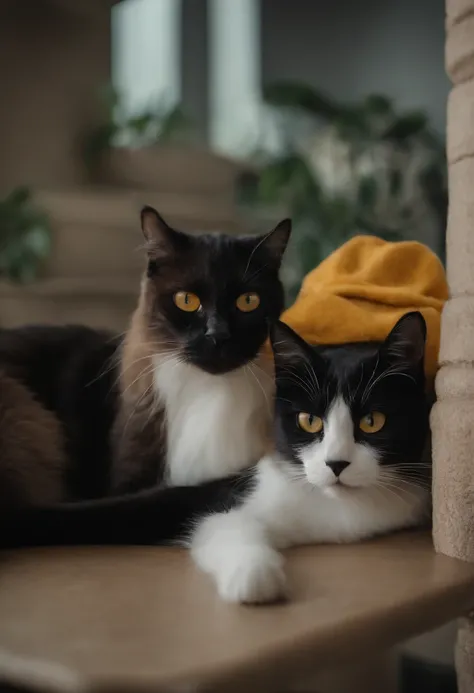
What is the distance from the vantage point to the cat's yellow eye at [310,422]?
1.02 meters

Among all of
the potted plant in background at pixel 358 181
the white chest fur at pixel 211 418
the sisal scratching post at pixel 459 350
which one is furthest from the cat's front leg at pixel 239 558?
the potted plant in background at pixel 358 181

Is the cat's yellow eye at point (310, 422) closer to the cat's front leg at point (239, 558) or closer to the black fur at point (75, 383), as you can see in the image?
the cat's front leg at point (239, 558)

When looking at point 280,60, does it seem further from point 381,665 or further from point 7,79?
point 381,665

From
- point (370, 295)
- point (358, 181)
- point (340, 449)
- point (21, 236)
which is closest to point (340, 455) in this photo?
point (340, 449)

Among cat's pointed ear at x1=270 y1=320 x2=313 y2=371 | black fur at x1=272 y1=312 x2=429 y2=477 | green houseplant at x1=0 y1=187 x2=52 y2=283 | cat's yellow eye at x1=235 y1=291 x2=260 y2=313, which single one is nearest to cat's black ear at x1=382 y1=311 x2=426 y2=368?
black fur at x1=272 y1=312 x2=429 y2=477

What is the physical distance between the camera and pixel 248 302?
1140 mm

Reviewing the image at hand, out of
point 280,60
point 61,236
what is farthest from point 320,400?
point 280,60

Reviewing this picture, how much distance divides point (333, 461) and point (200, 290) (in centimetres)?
31

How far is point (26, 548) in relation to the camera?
1.03 meters

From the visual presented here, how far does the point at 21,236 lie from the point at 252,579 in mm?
1526

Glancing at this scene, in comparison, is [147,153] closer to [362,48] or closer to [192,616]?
[362,48]

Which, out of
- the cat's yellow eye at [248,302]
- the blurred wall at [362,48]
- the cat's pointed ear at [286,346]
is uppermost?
the blurred wall at [362,48]

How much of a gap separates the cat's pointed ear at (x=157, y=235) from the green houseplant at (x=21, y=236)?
101 centimetres

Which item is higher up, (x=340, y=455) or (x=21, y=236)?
(x=21, y=236)
